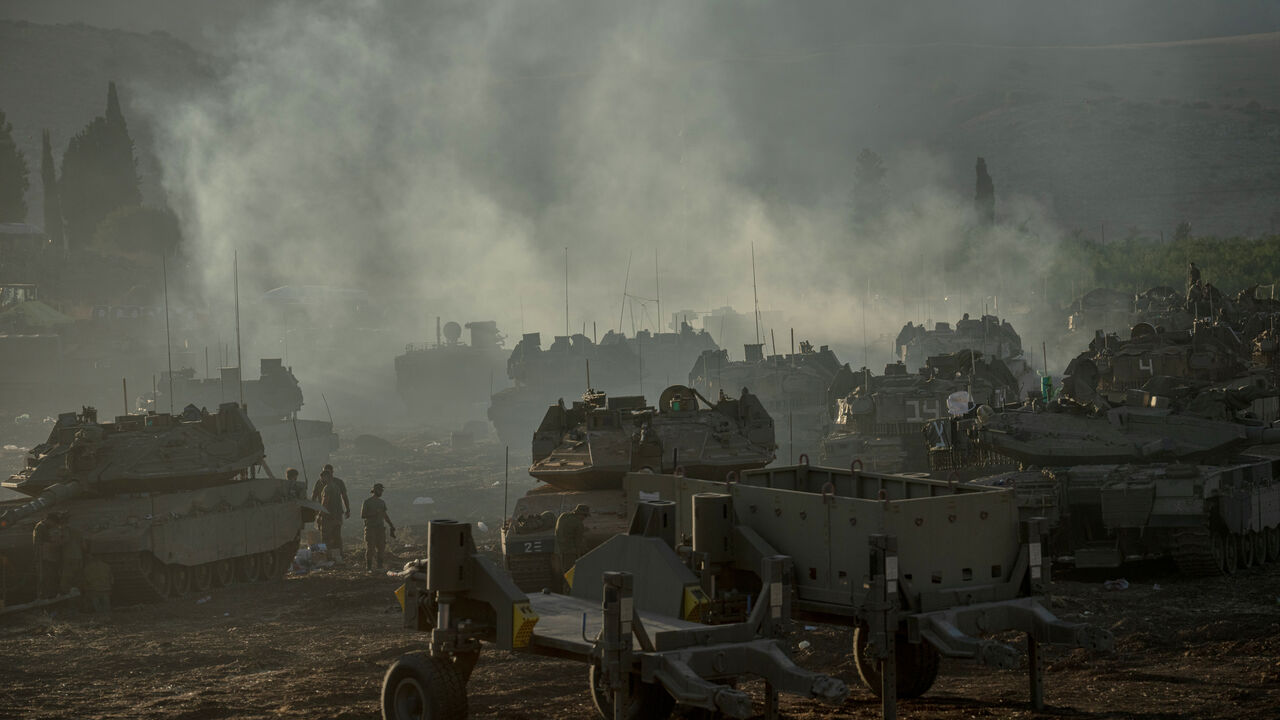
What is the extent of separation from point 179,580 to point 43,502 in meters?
2.18

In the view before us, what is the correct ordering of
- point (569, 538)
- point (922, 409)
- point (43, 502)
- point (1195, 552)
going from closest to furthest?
point (569, 538), point (1195, 552), point (43, 502), point (922, 409)

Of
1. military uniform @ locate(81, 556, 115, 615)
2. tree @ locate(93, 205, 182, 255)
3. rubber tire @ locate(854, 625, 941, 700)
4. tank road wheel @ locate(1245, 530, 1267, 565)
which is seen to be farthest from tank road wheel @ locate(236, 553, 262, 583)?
tree @ locate(93, 205, 182, 255)

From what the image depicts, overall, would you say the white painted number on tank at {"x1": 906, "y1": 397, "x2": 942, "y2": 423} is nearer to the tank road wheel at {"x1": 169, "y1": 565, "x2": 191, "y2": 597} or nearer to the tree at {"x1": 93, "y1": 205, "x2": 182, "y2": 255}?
the tank road wheel at {"x1": 169, "y1": 565, "x2": 191, "y2": 597}

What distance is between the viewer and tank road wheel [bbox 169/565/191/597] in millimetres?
20375

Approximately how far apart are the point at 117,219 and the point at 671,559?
111m

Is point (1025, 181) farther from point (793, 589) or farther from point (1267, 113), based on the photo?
point (793, 589)

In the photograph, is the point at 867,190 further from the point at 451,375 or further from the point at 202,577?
the point at 202,577

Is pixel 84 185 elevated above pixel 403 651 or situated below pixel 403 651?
above

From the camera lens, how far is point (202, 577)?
837 inches

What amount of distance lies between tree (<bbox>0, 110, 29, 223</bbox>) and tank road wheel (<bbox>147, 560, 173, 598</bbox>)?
352 feet

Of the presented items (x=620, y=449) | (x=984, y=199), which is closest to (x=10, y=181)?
(x=984, y=199)

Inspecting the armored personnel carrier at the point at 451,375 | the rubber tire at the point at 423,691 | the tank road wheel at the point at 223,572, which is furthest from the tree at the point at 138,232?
the rubber tire at the point at 423,691

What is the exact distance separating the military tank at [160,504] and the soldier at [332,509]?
685 mm

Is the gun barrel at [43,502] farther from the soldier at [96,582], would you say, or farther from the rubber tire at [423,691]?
the rubber tire at [423,691]
